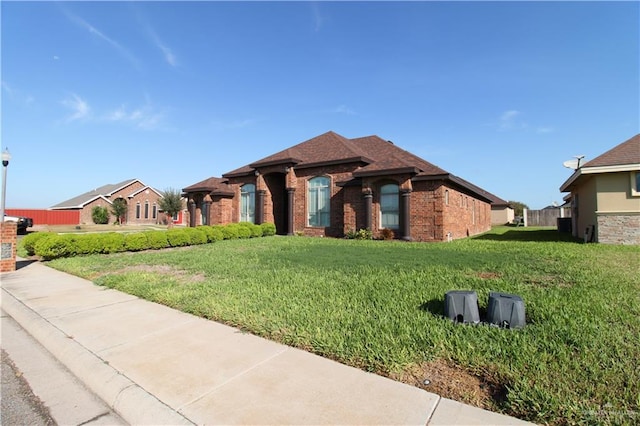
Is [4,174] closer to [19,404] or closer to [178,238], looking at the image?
[178,238]

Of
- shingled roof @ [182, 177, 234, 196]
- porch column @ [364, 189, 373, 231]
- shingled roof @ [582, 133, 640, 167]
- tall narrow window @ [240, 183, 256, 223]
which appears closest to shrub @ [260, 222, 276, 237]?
tall narrow window @ [240, 183, 256, 223]

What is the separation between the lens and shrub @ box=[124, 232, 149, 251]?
12.9 metres

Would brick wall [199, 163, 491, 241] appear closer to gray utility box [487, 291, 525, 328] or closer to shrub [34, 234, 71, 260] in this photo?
shrub [34, 234, 71, 260]

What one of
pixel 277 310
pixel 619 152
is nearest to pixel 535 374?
pixel 277 310

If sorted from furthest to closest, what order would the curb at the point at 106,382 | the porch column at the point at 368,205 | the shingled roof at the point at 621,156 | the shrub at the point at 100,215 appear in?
the shrub at the point at 100,215 < the porch column at the point at 368,205 < the shingled roof at the point at 621,156 < the curb at the point at 106,382

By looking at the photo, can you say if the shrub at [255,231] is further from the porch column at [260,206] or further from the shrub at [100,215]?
the shrub at [100,215]

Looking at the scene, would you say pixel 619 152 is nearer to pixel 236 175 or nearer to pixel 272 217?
pixel 272 217

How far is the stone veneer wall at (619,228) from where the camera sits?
1248cm

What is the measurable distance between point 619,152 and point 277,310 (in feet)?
52.6

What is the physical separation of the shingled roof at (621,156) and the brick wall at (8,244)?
66.5 ft

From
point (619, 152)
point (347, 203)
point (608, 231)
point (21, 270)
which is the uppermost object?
point (619, 152)

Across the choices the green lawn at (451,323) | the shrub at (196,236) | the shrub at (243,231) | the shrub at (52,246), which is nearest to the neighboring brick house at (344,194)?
the shrub at (243,231)

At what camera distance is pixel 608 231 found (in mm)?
12961


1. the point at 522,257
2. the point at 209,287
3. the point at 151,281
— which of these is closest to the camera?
the point at 209,287
